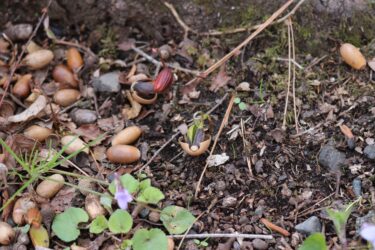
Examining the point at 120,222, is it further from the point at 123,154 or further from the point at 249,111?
the point at 249,111

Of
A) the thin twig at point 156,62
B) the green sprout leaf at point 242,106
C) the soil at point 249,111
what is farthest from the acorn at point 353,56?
the thin twig at point 156,62

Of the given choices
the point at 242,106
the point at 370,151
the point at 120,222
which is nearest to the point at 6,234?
the point at 120,222

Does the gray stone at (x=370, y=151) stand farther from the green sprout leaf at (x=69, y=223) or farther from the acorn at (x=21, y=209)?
the acorn at (x=21, y=209)

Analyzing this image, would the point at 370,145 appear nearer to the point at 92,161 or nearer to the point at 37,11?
the point at 92,161

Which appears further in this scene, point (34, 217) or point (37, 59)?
point (37, 59)

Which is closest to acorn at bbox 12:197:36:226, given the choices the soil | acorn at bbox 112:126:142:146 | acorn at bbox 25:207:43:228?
acorn at bbox 25:207:43:228

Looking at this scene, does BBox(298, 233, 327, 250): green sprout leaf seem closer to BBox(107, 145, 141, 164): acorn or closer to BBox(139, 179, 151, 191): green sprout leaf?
BBox(139, 179, 151, 191): green sprout leaf

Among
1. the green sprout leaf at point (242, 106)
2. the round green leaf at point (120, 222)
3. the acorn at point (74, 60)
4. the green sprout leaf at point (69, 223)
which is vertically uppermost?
the acorn at point (74, 60)
